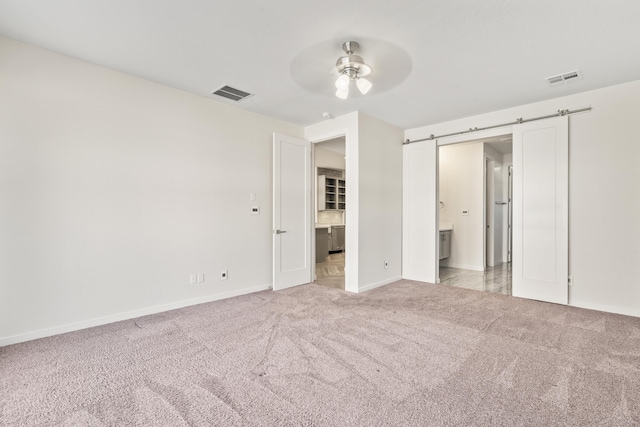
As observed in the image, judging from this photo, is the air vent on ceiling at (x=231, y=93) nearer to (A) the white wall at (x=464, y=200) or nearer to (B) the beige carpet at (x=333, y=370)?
(B) the beige carpet at (x=333, y=370)

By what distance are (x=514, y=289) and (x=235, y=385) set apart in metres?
3.94

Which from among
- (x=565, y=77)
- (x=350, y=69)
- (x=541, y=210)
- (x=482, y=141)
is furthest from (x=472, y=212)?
(x=350, y=69)

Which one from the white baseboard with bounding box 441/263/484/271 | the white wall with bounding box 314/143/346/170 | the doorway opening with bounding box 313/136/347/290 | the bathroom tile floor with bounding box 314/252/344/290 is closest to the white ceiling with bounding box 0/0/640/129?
the bathroom tile floor with bounding box 314/252/344/290

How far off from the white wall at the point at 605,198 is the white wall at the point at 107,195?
429cm

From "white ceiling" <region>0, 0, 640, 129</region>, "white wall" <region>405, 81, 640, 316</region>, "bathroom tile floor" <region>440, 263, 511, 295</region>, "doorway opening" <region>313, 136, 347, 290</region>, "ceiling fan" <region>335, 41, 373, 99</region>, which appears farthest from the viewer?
"doorway opening" <region>313, 136, 347, 290</region>

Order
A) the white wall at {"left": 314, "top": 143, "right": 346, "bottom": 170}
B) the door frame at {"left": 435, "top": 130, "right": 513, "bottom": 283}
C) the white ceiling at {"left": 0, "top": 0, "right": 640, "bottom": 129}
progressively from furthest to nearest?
the white wall at {"left": 314, "top": 143, "right": 346, "bottom": 170}
the door frame at {"left": 435, "top": 130, "right": 513, "bottom": 283}
the white ceiling at {"left": 0, "top": 0, "right": 640, "bottom": 129}

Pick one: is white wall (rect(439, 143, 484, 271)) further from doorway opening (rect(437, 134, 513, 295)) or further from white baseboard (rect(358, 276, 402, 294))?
white baseboard (rect(358, 276, 402, 294))

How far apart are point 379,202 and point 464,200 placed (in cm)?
269

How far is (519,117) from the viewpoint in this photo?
4148 millimetres

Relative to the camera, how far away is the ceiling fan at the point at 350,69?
2637mm

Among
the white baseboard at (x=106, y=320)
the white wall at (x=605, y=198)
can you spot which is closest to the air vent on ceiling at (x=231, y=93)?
the white baseboard at (x=106, y=320)

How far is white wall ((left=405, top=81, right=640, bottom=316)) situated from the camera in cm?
Result: 340

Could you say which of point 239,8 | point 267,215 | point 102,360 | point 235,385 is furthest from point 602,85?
point 102,360

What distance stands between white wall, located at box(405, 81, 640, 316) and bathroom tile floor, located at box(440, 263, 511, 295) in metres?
1.04
